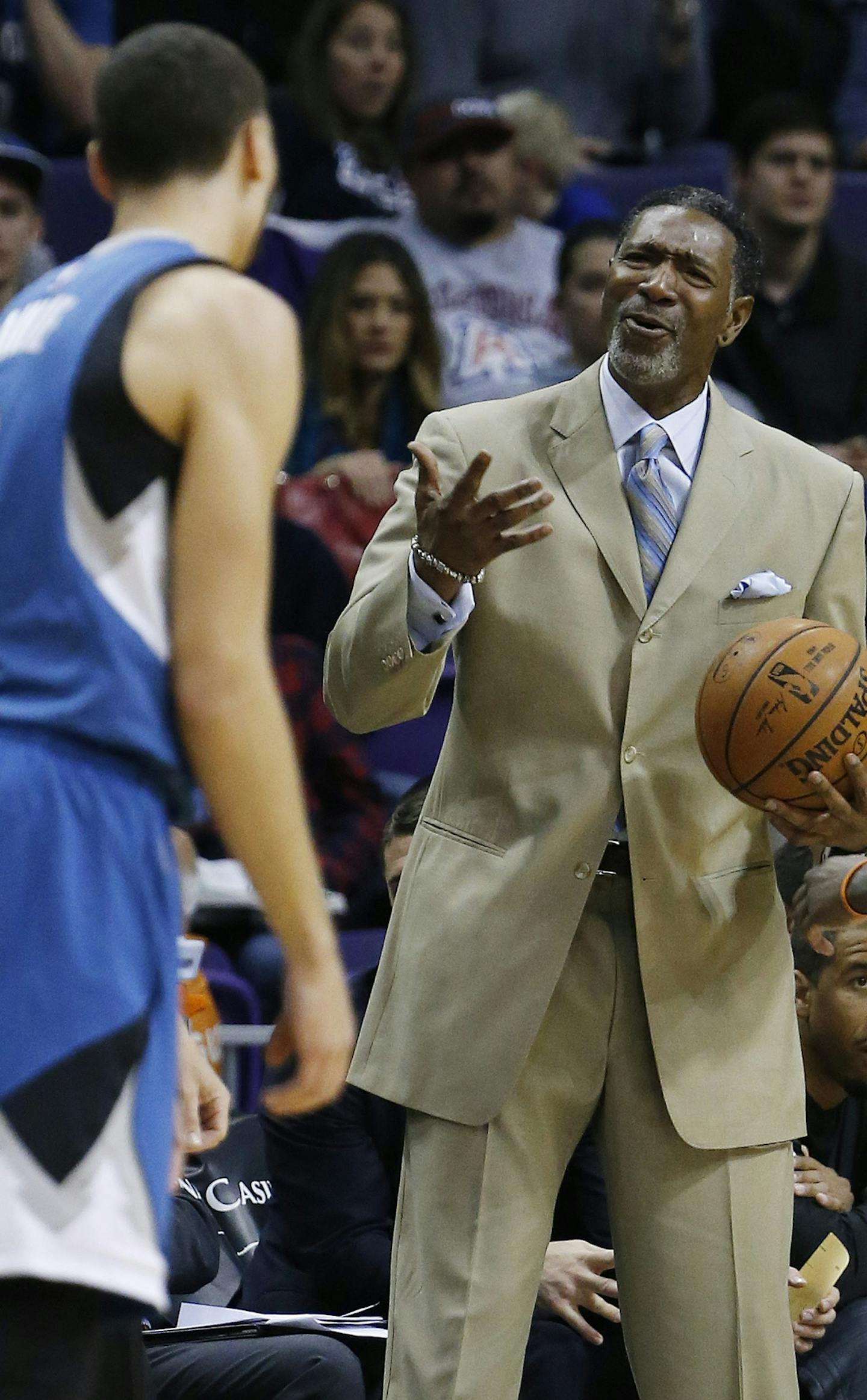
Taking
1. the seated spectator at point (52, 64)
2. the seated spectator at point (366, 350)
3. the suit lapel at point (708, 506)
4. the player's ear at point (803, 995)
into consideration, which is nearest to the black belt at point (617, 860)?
the suit lapel at point (708, 506)

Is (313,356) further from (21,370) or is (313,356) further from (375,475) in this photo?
(21,370)

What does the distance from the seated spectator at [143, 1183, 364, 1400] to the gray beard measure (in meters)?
1.71

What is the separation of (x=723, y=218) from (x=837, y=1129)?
1859mm

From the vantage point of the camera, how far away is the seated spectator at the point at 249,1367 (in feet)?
11.3

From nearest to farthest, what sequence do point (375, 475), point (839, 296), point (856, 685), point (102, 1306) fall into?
point (102, 1306)
point (856, 685)
point (375, 475)
point (839, 296)

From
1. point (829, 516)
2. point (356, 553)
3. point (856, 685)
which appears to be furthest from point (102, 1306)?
point (356, 553)

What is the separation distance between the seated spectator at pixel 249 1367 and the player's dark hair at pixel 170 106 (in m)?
2.10

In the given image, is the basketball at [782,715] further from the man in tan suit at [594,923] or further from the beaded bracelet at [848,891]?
the beaded bracelet at [848,891]

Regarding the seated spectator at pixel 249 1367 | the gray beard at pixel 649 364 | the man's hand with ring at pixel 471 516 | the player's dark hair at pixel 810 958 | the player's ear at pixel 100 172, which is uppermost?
the player's ear at pixel 100 172

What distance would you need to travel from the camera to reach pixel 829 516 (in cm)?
293

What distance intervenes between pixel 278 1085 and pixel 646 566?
1.16 m

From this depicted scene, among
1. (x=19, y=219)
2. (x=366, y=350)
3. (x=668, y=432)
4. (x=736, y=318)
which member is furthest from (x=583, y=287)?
(x=668, y=432)

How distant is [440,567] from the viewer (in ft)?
8.40

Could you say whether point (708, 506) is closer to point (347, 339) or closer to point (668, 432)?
point (668, 432)
